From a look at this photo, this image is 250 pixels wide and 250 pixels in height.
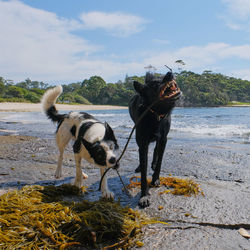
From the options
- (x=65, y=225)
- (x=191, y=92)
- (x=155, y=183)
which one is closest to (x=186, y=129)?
(x=155, y=183)

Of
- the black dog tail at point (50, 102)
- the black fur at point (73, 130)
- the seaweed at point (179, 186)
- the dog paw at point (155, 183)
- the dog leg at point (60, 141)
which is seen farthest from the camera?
the black dog tail at point (50, 102)

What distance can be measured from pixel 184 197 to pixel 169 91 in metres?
1.45

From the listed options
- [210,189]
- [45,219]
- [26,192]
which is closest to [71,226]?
[45,219]

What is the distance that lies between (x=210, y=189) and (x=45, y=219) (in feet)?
7.77

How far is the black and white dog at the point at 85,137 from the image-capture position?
2.83 m

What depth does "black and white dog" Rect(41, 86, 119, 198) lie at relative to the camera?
9.28 ft

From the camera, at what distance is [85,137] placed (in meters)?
3.18

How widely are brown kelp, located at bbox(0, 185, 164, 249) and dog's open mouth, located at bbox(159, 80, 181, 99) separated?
4.54ft

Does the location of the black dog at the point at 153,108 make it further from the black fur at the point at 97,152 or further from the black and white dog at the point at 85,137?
the black fur at the point at 97,152

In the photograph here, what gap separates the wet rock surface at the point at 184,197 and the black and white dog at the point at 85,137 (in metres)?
0.52

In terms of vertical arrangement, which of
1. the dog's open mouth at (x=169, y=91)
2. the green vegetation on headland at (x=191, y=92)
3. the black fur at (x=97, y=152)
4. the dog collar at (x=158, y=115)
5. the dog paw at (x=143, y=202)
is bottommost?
the dog paw at (x=143, y=202)

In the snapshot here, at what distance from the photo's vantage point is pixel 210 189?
11.3 ft

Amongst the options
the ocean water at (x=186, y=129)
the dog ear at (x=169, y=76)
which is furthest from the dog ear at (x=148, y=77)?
the ocean water at (x=186, y=129)

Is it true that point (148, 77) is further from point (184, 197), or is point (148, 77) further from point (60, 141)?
point (60, 141)
